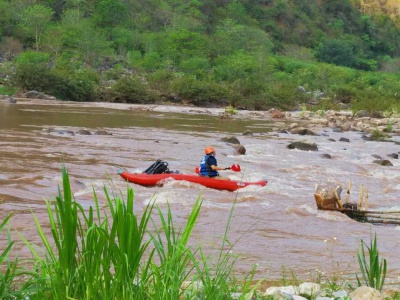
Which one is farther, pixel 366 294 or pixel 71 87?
pixel 71 87

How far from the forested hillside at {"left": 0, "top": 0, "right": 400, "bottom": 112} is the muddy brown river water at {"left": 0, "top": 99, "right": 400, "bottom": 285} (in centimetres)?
1370

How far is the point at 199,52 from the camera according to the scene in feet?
205

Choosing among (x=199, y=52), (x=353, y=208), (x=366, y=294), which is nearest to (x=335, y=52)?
(x=199, y=52)

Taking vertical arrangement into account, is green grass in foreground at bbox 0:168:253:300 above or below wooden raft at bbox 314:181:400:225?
above

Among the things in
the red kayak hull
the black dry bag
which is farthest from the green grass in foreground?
the black dry bag

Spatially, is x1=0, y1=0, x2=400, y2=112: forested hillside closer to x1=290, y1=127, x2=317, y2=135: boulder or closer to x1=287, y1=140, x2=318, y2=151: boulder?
x1=290, y1=127, x2=317, y2=135: boulder

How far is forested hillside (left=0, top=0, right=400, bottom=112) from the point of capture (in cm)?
3997

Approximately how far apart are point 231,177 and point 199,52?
49.7 m

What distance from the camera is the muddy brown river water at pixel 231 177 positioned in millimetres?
7551

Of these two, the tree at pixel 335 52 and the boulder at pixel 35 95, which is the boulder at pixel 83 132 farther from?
the tree at pixel 335 52

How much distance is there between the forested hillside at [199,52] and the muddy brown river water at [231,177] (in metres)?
13.7

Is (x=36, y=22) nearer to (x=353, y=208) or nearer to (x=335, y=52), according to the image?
(x=335, y=52)

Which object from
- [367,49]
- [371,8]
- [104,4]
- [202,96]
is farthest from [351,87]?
[371,8]

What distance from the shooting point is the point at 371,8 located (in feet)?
477
